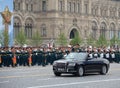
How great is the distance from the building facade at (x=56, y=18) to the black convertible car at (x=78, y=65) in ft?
177

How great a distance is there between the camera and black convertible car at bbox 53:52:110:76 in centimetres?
3145

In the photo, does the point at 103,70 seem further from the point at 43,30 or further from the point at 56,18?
the point at 43,30

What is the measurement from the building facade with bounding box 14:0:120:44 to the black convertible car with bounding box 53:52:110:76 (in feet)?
177

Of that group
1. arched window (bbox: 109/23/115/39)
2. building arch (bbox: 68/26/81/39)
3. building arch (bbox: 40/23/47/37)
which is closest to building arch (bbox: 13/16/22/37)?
building arch (bbox: 40/23/47/37)

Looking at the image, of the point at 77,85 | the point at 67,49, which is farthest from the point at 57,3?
the point at 77,85

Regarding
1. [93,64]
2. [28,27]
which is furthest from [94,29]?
[93,64]

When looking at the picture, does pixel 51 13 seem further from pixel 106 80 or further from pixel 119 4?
pixel 106 80

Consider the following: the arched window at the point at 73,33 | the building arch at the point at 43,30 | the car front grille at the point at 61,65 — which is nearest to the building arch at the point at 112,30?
the arched window at the point at 73,33

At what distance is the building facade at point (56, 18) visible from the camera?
294 ft

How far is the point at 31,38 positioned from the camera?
90.9 metres

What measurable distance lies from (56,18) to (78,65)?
59630 millimetres

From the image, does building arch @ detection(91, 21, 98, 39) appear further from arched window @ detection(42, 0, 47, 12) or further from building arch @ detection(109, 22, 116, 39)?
arched window @ detection(42, 0, 47, 12)

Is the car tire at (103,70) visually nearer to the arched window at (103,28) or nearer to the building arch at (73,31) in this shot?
the building arch at (73,31)

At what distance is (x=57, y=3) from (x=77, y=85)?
66733 mm
